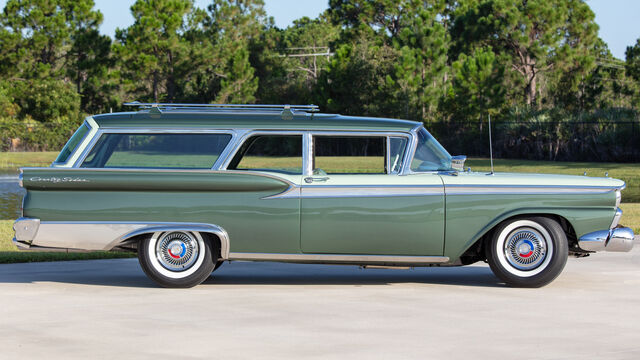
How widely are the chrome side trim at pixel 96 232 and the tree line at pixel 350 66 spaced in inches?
1187

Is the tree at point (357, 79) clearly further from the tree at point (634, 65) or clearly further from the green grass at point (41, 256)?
the green grass at point (41, 256)

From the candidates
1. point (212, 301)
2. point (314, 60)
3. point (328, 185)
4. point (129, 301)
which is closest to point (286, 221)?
point (328, 185)

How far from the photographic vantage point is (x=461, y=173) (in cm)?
834

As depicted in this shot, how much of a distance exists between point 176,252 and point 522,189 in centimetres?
332

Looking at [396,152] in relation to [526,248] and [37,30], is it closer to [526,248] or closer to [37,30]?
[526,248]

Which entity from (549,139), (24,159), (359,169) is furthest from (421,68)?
(359,169)

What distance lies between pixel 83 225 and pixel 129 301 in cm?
104

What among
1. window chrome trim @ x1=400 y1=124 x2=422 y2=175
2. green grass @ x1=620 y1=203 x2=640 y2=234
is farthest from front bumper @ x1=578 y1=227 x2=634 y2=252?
green grass @ x1=620 y1=203 x2=640 y2=234

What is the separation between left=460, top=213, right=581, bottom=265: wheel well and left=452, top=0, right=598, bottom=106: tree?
3870 cm

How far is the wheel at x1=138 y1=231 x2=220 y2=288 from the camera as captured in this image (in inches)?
326

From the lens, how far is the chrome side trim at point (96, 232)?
8211mm

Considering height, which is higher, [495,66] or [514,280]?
[495,66]

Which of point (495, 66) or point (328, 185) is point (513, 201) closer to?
point (328, 185)

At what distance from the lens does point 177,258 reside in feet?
27.4
